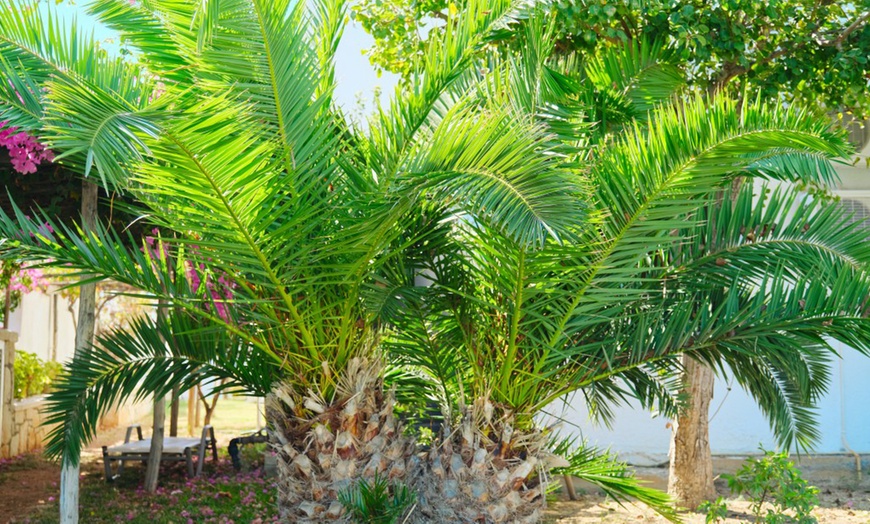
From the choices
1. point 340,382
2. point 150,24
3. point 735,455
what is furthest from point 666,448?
point 150,24

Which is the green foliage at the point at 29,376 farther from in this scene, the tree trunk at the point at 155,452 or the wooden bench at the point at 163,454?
the tree trunk at the point at 155,452

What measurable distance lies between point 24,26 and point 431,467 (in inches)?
112

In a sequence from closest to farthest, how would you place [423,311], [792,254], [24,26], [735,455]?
[24,26] → [792,254] → [423,311] → [735,455]

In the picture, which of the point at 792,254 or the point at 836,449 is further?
the point at 836,449

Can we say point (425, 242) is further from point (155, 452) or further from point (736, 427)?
point (736, 427)

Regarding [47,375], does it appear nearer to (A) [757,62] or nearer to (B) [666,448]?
(B) [666,448]

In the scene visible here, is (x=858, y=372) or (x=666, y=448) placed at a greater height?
(x=858, y=372)

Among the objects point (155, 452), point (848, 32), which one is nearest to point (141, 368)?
point (155, 452)

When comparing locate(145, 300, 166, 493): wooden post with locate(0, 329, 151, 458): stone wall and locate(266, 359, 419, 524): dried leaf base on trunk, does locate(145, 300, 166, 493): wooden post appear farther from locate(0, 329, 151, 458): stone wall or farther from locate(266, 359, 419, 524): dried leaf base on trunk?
locate(266, 359, 419, 524): dried leaf base on trunk

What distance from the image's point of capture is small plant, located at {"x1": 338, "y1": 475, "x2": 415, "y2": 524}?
14.6 ft

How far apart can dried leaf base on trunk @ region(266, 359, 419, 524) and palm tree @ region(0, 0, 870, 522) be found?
0.04ft

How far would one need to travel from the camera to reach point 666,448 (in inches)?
371

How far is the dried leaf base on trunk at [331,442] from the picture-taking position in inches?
179

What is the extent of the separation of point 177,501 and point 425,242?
4.69 meters
